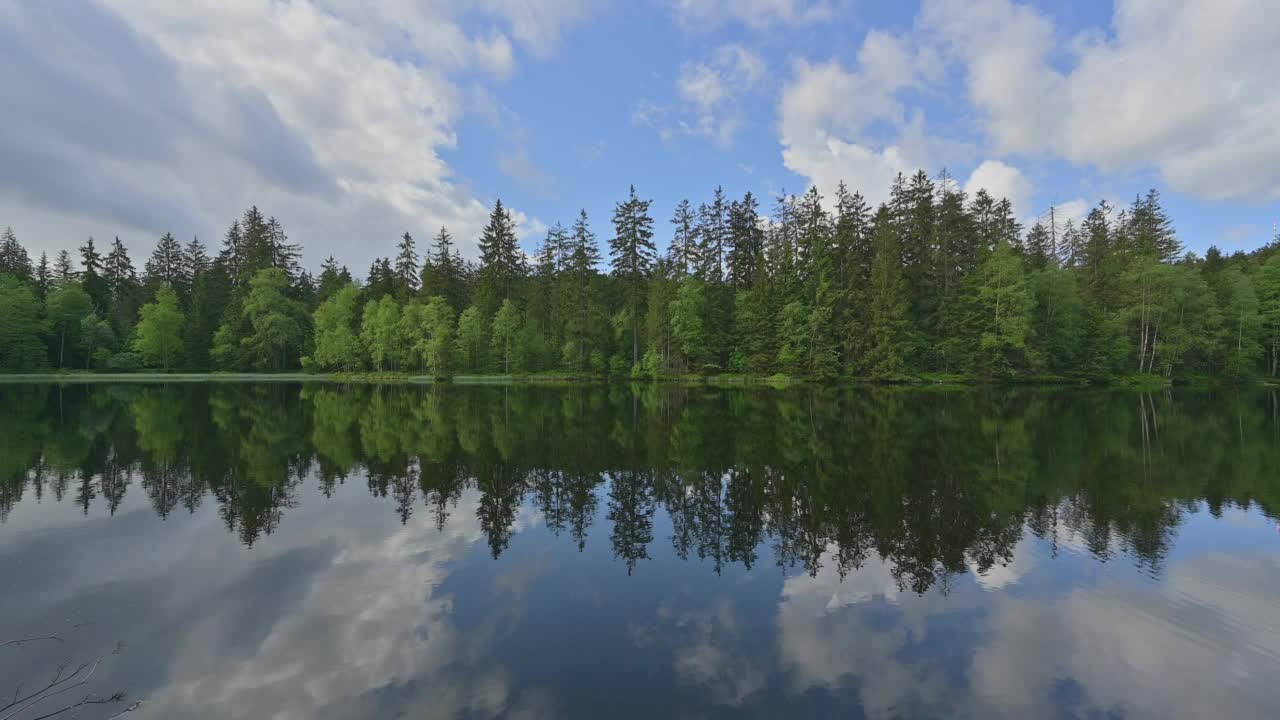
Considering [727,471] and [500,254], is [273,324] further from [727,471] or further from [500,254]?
[727,471]

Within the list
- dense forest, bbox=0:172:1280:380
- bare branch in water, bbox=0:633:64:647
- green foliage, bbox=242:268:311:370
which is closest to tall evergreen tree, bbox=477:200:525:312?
dense forest, bbox=0:172:1280:380

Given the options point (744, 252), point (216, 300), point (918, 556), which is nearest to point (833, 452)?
point (918, 556)

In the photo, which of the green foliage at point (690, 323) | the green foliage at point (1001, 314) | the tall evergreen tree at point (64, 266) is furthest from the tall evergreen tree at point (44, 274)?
the green foliage at point (1001, 314)

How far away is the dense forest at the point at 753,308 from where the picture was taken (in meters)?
50.9

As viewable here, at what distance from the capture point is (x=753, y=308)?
55656mm

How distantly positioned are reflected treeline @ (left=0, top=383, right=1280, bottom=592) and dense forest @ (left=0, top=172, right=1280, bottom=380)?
77.0ft

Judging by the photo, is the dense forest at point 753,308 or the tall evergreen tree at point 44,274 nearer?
the dense forest at point 753,308

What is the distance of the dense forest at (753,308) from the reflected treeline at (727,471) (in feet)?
77.0

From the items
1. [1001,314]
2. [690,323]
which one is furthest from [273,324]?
[1001,314]

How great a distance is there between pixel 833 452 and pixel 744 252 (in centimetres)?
5292

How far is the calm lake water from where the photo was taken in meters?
5.27

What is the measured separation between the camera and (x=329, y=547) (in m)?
9.21

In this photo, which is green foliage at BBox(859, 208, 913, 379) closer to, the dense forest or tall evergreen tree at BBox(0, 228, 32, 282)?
the dense forest

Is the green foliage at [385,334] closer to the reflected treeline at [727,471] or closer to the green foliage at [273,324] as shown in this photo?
the green foliage at [273,324]
